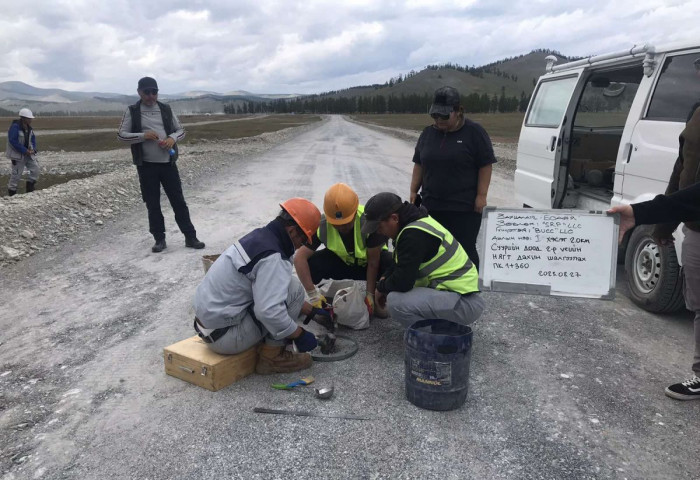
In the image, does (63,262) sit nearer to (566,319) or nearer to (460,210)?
(460,210)

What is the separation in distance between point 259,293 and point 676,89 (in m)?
3.86

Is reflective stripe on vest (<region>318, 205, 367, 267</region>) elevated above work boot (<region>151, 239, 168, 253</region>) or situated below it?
above

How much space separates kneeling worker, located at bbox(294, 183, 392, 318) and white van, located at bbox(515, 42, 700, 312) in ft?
7.66

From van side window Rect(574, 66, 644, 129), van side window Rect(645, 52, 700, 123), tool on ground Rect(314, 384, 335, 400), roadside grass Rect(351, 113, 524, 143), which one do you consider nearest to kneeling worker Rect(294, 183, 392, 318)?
tool on ground Rect(314, 384, 335, 400)

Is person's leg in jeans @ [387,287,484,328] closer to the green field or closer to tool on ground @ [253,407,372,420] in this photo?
tool on ground @ [253,407,372,420]

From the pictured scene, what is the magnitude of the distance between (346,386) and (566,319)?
2263 mm

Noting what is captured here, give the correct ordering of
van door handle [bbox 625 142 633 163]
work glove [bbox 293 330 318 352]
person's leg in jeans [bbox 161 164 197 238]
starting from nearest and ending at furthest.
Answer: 1. work glove [bbox 293 330 318 352]
2. van door handle [bbox 625 142 633 163]
3. person's leg in jeans [bbox 161 164 197 238]

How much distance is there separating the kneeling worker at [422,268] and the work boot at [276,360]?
822mm

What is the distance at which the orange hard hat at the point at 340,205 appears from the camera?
399 cm

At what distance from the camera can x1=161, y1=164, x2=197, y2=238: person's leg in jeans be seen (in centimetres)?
653

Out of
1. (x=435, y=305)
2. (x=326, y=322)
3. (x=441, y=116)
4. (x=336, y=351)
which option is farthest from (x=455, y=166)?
(x=336, y=351)

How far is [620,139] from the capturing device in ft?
19.7

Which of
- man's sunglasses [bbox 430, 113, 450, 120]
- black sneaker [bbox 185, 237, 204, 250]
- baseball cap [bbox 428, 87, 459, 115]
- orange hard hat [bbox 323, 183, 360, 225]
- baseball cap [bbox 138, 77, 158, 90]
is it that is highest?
baseball cap [bbox 138, 77, 158, 90]

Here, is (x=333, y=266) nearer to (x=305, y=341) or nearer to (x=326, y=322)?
(x=326, y=322)
